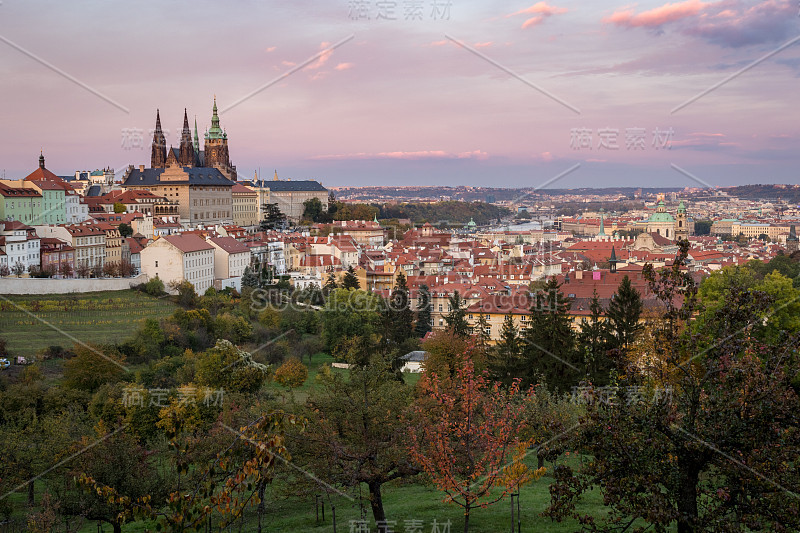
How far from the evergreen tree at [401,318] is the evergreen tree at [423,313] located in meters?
1.07

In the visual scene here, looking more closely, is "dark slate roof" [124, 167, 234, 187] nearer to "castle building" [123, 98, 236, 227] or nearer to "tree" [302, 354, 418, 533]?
"castle building" [123, 98, 236, 227]

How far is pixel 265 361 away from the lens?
35719 mm

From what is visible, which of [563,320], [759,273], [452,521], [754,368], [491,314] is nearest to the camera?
[754,368]

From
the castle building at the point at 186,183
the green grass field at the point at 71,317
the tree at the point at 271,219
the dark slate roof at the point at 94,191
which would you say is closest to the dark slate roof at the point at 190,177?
the castle building at the point at 186,183

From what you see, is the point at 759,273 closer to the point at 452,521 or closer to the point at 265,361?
the point at 265,361

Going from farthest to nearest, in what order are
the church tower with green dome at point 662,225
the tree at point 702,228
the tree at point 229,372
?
the tree at point 702,228
the church tower with green dome at point 662,225
the tree at point 229,372

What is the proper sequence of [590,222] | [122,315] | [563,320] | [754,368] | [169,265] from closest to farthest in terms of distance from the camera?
[754,368]
[563,320]
[122,315]
[169,265]
[590,222]

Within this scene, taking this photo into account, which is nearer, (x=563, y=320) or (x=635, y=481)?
(x=635, y=481)

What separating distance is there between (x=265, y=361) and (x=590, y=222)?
136612mm

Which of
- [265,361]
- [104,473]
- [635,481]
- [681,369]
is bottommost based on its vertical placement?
[265,361]

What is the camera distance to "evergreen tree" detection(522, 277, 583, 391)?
25250mm

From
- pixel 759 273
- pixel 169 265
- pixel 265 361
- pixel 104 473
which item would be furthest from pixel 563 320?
pixel 759 273

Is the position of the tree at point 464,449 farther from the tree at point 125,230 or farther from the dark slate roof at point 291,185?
the dark slate roof at point 291,185

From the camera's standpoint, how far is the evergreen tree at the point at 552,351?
2525 centimetres
